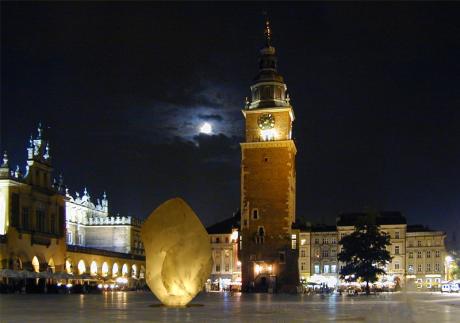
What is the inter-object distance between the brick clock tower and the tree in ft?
22.4

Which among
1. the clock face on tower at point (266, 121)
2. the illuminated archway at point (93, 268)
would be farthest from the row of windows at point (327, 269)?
the clock face on tower at point (266, 121)

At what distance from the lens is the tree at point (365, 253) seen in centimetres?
7369

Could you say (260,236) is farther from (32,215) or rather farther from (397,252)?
(397,252)

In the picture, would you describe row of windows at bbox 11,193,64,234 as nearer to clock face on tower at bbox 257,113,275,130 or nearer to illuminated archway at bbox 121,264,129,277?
illuminated archway at bbox 121,264,129,277

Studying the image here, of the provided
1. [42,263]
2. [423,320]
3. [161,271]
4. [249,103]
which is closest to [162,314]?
[161,271]

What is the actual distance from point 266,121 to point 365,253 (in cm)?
1940

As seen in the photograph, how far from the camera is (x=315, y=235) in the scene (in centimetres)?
11888

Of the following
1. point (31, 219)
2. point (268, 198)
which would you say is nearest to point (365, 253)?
point (268, 198)

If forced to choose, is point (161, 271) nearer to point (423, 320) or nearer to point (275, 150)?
point (423, 320)

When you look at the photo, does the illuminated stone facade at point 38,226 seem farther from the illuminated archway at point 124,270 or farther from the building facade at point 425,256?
the building facade at point 425,256

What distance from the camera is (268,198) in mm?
80188

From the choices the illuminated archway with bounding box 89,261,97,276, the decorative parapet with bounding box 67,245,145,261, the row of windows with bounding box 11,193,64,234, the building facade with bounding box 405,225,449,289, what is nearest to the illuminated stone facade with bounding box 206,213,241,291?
the decorative parapet with bounding box 67,245,145,261

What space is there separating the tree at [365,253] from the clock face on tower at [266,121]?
15.7m

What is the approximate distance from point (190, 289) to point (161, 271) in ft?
6.71
